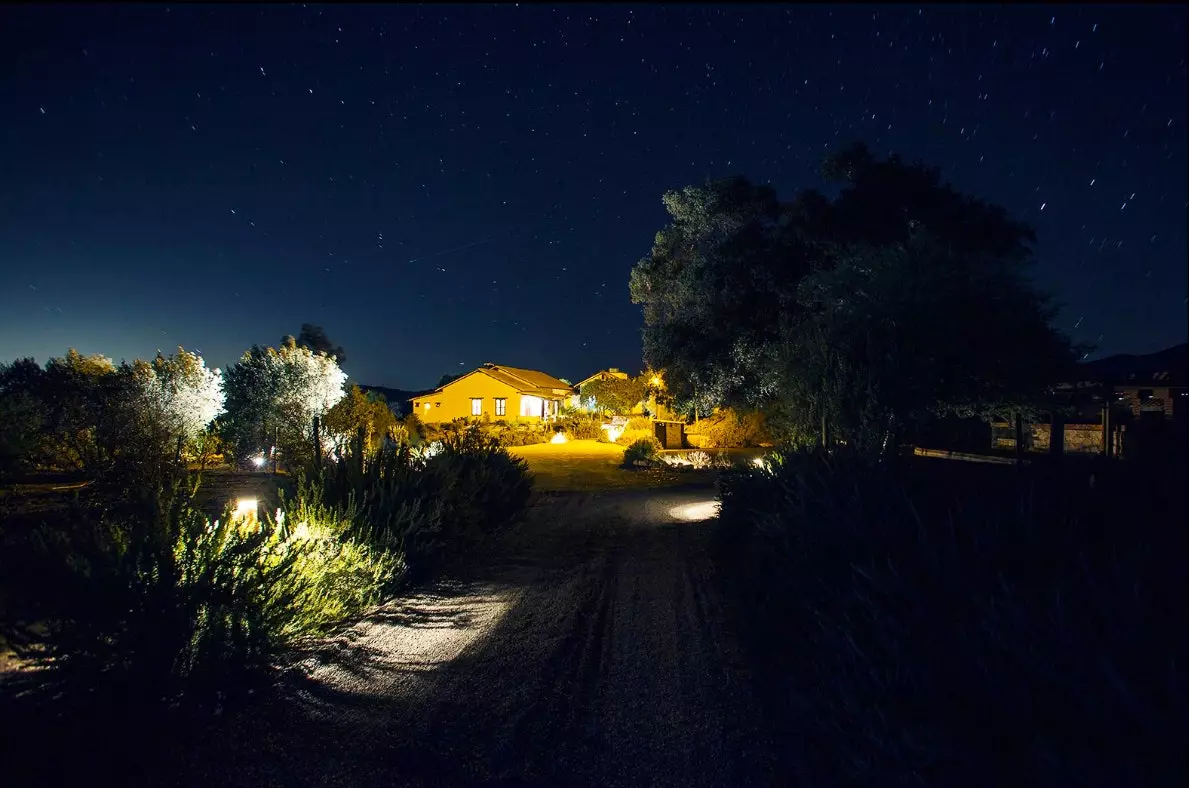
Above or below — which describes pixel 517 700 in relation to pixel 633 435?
below

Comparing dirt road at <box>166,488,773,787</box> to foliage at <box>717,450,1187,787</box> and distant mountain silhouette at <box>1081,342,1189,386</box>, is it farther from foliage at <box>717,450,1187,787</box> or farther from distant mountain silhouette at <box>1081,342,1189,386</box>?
distant mountain silhouette at <box>1081,342,1189,386</box>

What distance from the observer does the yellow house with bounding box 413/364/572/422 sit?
161 ft

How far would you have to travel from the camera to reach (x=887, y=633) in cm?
322

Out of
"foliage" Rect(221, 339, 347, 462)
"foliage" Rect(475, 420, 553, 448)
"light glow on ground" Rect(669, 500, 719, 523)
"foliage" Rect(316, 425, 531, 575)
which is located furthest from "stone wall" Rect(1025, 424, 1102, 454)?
"foliage" Rect(475, 420, 553, 448)

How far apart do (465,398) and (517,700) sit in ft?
154

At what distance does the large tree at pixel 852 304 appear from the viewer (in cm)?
1060

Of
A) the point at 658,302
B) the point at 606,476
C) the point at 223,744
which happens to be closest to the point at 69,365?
the point at 606,476

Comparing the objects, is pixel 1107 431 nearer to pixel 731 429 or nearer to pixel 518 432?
pixel 731 429

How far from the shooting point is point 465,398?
50.4 meters

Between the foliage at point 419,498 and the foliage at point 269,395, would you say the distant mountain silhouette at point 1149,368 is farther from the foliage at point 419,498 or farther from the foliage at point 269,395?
the foliage at point 269,395

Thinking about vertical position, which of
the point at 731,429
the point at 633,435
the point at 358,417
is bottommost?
the point at 633,435

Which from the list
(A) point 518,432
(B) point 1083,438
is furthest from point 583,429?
(B) point 1083,438

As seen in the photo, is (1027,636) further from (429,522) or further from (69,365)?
(69,365)

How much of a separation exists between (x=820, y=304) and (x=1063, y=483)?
11181 mm
